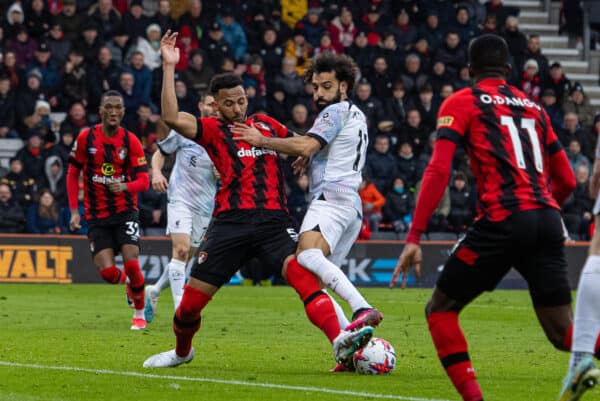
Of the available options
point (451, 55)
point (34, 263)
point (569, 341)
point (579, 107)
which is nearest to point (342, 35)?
point (451, 55)

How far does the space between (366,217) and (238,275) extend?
8.58 feet

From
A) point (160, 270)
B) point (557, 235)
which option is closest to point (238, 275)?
point (160, 270)

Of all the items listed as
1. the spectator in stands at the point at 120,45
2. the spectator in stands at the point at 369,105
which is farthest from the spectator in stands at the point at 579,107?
the spectator in stands at the point at 120,45

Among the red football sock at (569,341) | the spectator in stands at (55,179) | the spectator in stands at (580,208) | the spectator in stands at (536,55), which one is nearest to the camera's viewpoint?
the red football sock at (569,341)

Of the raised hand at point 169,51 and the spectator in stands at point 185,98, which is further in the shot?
the spectator in stands at point 185,98

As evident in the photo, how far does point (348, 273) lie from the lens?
22922mm

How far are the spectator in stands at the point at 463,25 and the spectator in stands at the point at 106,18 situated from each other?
7.78 meters

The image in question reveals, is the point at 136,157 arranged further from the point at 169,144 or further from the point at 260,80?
the point at 260,80

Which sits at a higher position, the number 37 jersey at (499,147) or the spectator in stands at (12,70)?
the number 37 jersey at (499,147)

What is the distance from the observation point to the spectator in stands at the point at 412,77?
2624 centimetres

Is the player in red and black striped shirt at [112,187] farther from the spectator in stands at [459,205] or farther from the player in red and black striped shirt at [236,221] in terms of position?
the spectator in stands at [459,205]

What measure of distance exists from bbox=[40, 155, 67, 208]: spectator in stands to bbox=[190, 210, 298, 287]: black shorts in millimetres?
13377

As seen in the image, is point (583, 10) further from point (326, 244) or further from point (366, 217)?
point (326, 244)

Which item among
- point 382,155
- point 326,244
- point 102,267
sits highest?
point 326,244
